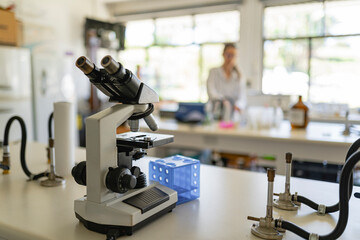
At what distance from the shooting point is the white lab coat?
159 inches

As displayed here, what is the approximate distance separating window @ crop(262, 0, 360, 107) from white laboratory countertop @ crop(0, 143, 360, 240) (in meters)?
4.39

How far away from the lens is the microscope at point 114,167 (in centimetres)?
87

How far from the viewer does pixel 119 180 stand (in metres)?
0.88

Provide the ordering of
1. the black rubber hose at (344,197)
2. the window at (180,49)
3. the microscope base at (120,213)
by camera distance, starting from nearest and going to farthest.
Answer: the black rubber hose at (344,197), the microscope base at (120,213), the window at (180,49)

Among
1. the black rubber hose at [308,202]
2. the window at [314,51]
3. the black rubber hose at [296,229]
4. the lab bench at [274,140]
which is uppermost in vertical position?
the window at [314,51]

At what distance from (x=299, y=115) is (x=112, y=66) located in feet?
8.40

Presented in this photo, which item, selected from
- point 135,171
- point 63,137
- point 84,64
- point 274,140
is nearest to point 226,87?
point 274,140

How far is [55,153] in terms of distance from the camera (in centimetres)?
142

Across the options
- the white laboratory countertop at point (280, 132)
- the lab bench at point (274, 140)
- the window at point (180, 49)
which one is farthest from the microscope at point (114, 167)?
the window at point (180, 49)

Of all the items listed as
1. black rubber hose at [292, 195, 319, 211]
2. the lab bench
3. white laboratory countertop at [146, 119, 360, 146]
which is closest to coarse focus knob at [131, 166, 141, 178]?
black rubber hose at [292, 195, 319, 211]

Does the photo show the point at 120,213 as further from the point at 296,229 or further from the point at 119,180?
the point at 296,229

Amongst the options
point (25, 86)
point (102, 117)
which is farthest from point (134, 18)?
point (102, 117)

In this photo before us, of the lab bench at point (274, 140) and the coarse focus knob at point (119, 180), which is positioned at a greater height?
the coarse focus knob at point (119, 180)

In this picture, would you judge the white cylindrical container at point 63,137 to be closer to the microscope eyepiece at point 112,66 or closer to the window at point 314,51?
the microscope eyepiece at point 112,66
